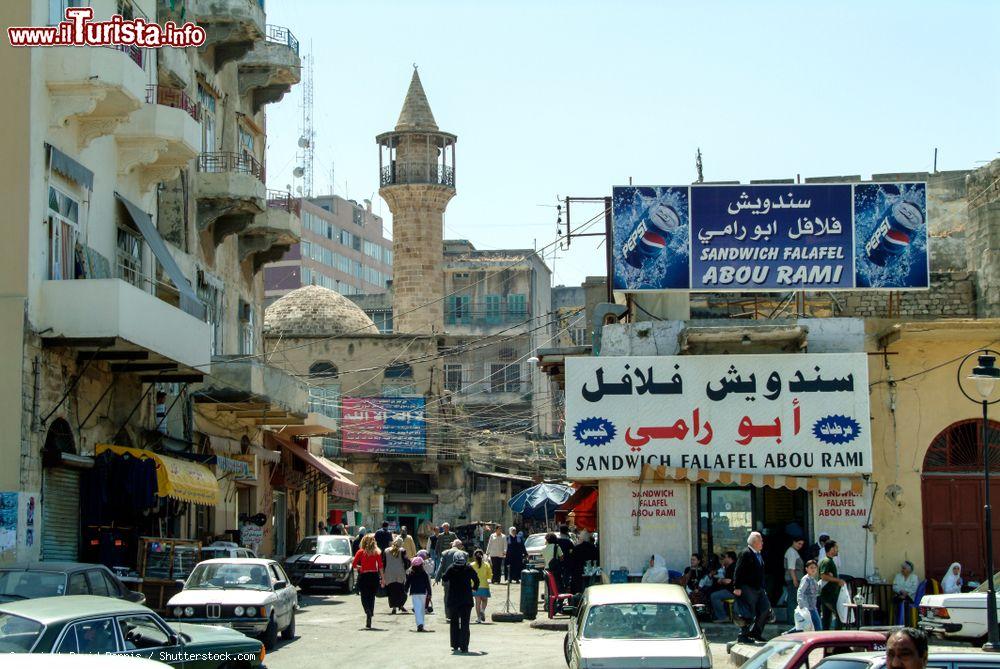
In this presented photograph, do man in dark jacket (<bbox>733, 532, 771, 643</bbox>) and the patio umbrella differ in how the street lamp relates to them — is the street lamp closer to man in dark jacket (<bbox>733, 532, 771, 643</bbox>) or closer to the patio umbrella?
man in dark jacket (<bbox>733, 532, 771, 643</bbox>)

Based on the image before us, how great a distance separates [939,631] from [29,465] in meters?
12.6

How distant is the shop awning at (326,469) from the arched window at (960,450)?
18.4 meters

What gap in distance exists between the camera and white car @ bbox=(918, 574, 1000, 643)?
17.0 meters

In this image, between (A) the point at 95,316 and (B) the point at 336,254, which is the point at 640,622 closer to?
(A) the point at 95,316

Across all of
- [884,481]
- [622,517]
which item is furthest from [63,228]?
[884,481]

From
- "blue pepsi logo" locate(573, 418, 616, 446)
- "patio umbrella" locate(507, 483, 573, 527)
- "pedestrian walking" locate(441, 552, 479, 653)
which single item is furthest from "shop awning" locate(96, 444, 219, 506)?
"patio umbrella" locate(507, 483, 573, 527)

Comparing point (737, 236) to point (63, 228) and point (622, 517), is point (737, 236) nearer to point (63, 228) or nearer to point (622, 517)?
point (622, 517)

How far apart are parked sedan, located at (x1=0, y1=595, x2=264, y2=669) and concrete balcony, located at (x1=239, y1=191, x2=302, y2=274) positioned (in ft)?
65.7

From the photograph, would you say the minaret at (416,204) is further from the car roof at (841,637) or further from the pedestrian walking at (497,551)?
the car roof at (841,637)

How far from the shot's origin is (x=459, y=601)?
1920 centimetres

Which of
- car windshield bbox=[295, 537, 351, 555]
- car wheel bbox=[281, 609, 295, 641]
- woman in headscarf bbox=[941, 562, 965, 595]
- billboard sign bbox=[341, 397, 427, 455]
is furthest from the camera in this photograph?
billboard sign bbox=[341, 397, 427, 455]

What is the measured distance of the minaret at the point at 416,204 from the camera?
5759 centimetres

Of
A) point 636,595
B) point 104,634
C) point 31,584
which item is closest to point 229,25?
point 31,584

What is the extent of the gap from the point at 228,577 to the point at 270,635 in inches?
44.6
